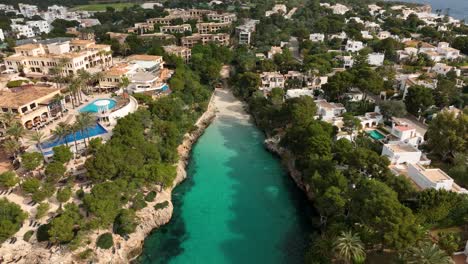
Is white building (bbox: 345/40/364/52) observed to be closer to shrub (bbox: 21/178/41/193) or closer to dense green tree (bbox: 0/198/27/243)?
shrub (bbox: 21/178/41/193)

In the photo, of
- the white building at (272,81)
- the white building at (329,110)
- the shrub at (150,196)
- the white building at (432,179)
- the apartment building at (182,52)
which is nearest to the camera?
the white building at (432,179)

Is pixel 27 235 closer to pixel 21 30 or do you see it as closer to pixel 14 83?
pixel 14 83

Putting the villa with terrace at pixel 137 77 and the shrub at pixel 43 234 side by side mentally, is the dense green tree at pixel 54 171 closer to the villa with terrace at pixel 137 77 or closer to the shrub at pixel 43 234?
the shrub at pixel 43 234

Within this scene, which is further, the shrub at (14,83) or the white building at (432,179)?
the shrub at (14,83)

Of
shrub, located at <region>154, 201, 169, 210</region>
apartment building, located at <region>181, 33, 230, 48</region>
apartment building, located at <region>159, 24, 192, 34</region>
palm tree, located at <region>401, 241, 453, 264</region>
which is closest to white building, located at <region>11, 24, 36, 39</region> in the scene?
apartment building, located at <region>159, 24, 192, 34</region>

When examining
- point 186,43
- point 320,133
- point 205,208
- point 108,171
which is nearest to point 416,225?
point 320,133

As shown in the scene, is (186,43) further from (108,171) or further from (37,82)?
(108,171)

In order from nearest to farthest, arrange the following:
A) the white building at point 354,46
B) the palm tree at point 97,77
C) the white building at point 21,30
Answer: the palm tree at point 97,77 → the white building at point 354,46 → the white building at point 21,30

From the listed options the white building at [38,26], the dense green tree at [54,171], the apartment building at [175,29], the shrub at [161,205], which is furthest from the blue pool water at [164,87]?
the white building at [38,26]
